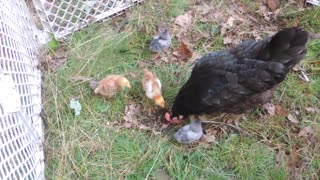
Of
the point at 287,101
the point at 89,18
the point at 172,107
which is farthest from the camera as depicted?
the point at 89,18

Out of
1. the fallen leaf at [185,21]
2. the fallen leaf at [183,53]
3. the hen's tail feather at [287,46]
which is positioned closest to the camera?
the hen's tail feather at [287,46]

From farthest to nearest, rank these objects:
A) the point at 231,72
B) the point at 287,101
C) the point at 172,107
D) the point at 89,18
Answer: the point at 89,18 → the point at 287,101 → the point at 172,107 → the point at 231,72

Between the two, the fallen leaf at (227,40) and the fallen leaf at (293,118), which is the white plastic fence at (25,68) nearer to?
the fallen leaf at (227,40)

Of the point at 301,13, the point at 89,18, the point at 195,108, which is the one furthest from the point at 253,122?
the point at 89,18

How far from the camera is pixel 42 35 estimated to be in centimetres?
325

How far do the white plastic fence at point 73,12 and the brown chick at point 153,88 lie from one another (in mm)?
772

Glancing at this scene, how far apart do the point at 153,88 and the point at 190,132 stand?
1.27 ft

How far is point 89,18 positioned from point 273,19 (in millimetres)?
1476

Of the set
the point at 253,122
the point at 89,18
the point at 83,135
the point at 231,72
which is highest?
the point at 89,18

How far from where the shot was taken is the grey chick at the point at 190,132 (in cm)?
282

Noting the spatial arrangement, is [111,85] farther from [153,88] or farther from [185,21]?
[185,21]

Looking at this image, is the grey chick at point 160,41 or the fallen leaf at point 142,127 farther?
the grey chick at point 160,41

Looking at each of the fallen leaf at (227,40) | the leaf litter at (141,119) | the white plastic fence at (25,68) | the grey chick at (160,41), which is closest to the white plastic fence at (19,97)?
the white plastic fence at (25,68)

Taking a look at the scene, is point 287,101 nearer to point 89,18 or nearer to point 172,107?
point 172,107
